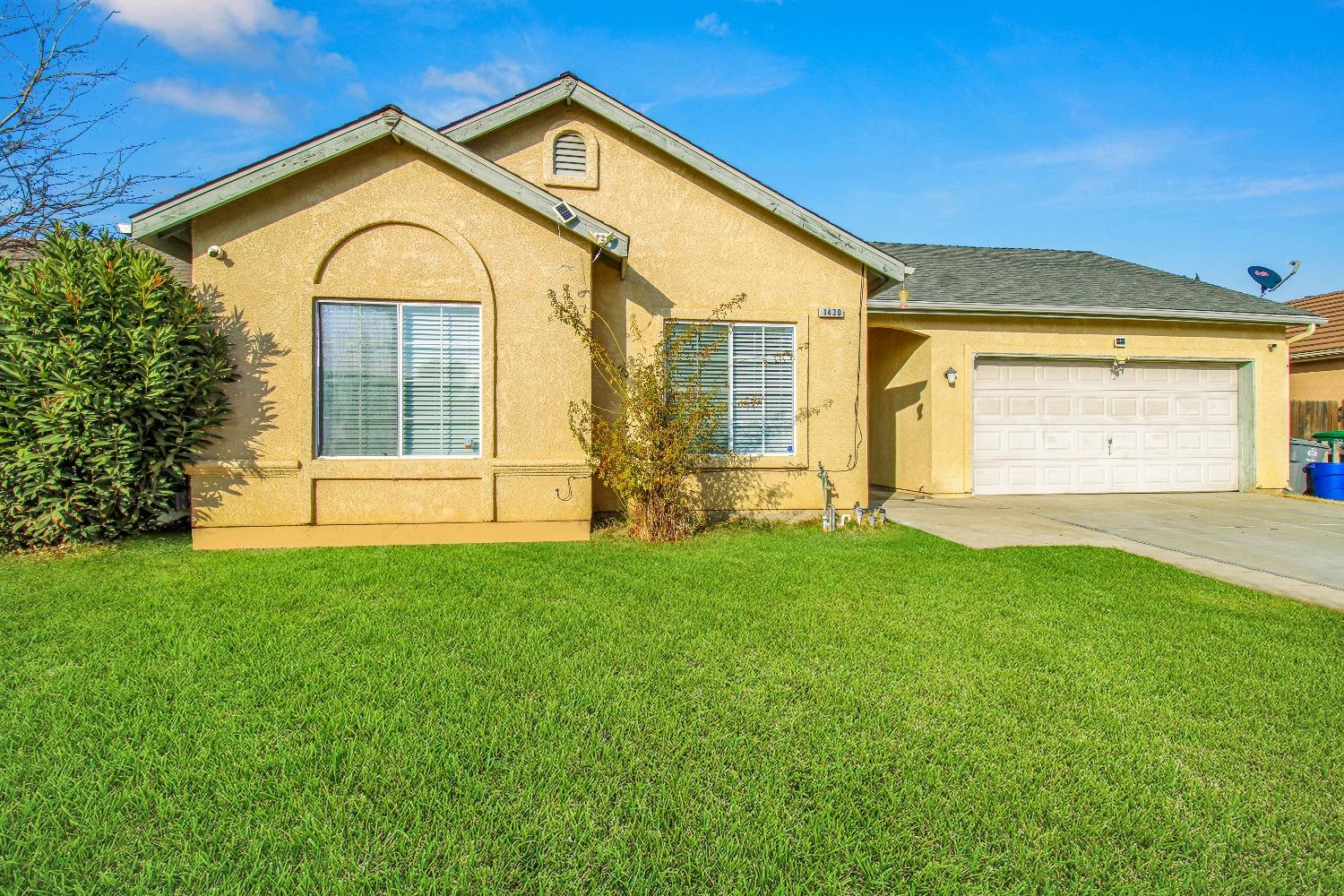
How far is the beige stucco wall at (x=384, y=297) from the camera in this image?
7.91m

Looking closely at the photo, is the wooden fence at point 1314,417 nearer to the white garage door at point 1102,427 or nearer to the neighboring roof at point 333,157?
the white garage door at point 1102,427

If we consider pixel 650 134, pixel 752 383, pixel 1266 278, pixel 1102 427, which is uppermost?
pixel 650 134

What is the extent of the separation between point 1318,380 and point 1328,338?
998 mm

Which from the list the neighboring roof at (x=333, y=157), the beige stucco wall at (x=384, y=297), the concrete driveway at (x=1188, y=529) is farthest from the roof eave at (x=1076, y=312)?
the beige stucco wall at (x=384, y=297)

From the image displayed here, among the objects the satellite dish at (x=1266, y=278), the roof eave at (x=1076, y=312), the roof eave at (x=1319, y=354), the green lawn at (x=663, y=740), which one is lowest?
the green lawn at (x=663, y=740)

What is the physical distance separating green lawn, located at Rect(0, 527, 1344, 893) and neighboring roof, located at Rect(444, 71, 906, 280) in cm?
586

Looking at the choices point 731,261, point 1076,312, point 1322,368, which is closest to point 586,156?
point 731,261

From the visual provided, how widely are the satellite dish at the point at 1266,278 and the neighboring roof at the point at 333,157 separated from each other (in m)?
18.2

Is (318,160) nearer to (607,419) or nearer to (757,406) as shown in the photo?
(607,419)

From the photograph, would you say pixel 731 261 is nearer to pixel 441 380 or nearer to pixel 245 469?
pixel 441 380

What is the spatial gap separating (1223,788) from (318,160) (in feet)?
30.5

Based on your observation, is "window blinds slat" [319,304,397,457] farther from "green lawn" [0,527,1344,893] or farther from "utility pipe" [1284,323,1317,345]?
"utility pipe" [1284,323,1317,345]

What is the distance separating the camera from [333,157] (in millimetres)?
7922

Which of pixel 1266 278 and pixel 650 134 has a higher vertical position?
pixel 650 134
